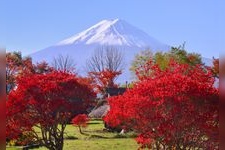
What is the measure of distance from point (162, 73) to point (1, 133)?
6.08 m

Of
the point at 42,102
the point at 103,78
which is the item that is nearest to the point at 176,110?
the point at 42,102

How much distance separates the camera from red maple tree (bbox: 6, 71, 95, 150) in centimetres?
872

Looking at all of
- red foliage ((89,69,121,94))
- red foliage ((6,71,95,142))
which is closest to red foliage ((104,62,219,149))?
red foliage ((6,71,95,142))

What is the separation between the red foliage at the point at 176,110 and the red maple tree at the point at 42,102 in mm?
2031

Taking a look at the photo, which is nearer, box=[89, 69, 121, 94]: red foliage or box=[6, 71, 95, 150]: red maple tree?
box=[6, 71, 95, 150]: red maple tree

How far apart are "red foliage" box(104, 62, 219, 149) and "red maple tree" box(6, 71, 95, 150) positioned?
2.03 meters

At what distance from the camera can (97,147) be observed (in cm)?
1367

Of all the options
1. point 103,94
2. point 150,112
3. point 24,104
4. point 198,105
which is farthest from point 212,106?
point 103,94

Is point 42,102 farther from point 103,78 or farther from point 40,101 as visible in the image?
point 103,78

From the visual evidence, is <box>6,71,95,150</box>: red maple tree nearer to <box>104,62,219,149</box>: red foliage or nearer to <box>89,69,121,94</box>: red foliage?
<box>104,62,219,149</box>: red foliage

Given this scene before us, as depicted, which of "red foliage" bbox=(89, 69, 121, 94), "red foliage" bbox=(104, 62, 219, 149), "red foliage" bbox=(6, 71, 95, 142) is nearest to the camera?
"red foliage" bbox=(104, 62, 219, 149)

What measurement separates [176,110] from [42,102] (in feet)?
11.2

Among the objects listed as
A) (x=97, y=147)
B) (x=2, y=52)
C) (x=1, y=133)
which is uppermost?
(x=2, y=52)

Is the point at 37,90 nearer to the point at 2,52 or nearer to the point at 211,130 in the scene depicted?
the point at 211,130
